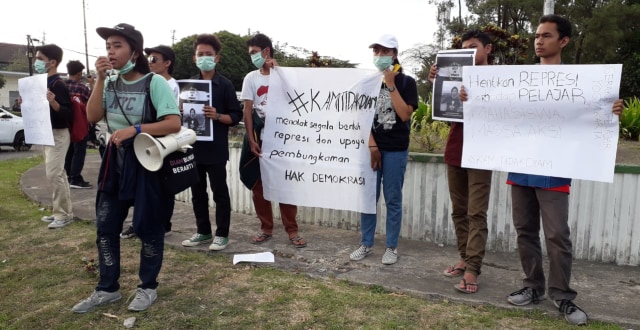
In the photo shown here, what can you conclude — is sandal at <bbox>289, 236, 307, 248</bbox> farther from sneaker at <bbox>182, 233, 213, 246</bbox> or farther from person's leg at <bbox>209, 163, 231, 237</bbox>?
sneaker at <bbox>182, 233, 213, 246</bbox>

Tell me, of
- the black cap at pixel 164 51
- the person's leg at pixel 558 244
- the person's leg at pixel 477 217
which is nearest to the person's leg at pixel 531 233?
the person's leg at pixel 558 244

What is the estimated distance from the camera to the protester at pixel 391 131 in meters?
4.34

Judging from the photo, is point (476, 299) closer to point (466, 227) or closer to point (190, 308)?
point (466, 227)

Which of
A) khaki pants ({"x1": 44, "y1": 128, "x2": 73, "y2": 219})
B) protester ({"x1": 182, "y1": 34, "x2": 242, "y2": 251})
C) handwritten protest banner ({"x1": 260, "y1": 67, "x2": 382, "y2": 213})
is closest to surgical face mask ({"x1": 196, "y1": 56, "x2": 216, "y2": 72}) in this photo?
protester ({"x1": 182, "y1": 34, "x2": 242, "y2": 251})

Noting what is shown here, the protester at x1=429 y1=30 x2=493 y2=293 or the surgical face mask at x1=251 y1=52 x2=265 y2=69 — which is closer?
the protester at x1=429 y1=30 x2=493 y2=293

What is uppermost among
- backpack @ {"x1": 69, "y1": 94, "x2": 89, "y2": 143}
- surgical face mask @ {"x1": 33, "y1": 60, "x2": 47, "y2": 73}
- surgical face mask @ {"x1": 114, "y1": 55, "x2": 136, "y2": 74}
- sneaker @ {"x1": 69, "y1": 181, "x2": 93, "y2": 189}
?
surgical face mask @ {"x1": 33, "y1": 60, "x2": 47, "y2": 73}

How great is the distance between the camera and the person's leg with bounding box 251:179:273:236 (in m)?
5.27

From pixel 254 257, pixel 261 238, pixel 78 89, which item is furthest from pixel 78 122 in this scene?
pixel 254 257

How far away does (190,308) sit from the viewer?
364cm

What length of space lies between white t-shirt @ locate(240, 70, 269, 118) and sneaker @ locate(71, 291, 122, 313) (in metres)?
2.19

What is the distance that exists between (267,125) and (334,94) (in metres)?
0.73

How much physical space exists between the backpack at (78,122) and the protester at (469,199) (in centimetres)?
445

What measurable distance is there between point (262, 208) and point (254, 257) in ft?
2.43

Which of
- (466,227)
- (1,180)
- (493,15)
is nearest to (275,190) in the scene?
(466,227)
